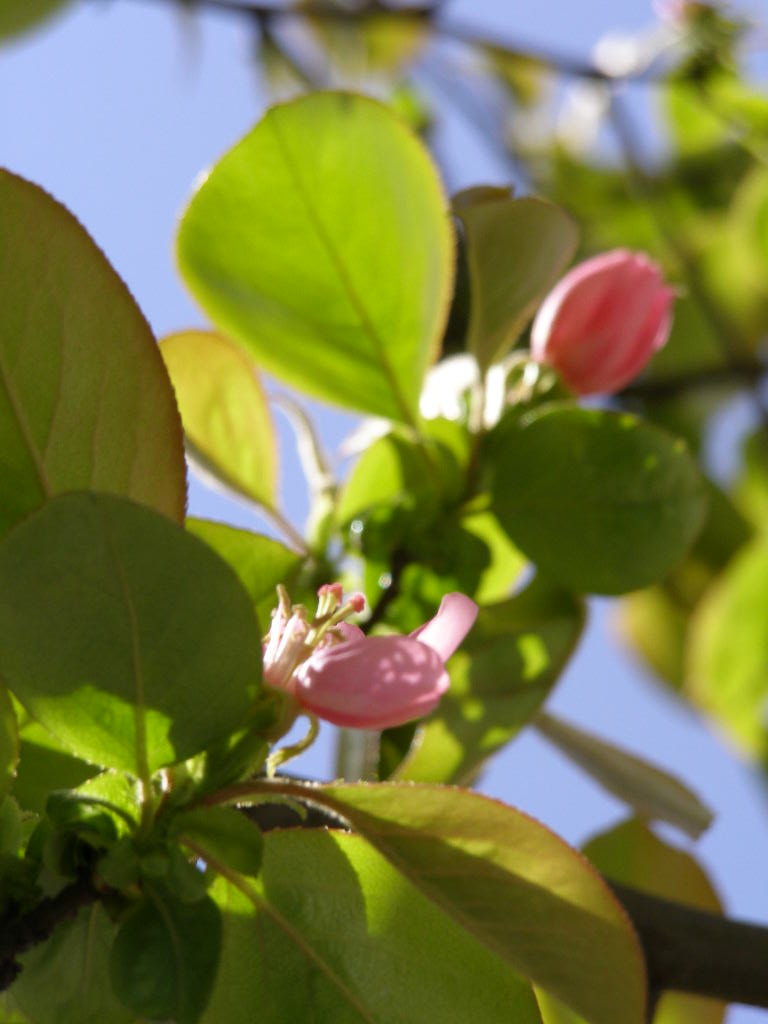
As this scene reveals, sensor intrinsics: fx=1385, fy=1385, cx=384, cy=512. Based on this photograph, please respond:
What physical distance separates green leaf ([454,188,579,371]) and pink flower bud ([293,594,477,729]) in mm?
215

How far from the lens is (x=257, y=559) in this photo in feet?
1.68

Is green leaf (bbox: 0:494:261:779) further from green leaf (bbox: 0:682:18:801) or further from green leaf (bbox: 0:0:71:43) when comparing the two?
green leaf (bbox: 0:0:71:43)

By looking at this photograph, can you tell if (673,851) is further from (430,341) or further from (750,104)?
(750,104)

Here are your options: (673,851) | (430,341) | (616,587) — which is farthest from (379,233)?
(673,851)

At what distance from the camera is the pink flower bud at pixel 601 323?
63 cm

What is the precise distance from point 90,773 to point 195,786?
53 millimetres

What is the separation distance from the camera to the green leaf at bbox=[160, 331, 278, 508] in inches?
22.8

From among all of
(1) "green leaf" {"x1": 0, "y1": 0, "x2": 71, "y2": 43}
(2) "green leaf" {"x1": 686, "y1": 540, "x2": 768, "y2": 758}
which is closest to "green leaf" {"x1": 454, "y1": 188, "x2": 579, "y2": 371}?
(1) "green leaf" {"x1": 0, "y1": 0, "x2": 71, "y2": 43}

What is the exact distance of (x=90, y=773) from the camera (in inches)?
17.1

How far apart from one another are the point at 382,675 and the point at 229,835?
2.4 inches

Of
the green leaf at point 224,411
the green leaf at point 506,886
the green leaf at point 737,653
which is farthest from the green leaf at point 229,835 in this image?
the green leaf at point 737,653

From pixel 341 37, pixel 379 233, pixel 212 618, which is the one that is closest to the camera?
pixel 212 618

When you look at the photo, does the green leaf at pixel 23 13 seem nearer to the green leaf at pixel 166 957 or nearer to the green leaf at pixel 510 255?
the green leaf at pixel 510 255

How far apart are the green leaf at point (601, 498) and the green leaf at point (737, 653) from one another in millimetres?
802
